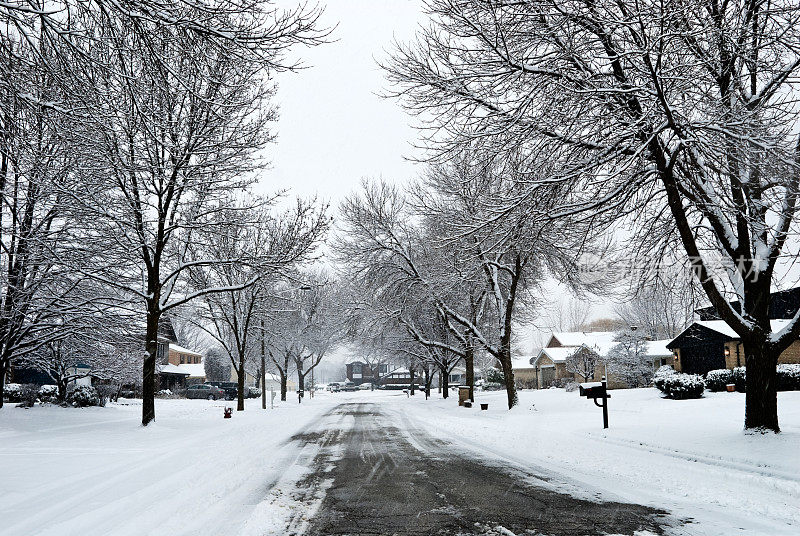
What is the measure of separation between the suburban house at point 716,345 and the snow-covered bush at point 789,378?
26.3 ft

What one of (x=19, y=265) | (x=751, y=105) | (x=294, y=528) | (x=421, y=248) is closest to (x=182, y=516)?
(x=294, y=528)

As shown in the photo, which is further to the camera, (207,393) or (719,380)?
(207,393)

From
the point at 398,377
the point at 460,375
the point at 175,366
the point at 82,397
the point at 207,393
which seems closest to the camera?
the point at 82,397

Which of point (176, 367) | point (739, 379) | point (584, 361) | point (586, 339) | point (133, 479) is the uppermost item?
point (586, 339)

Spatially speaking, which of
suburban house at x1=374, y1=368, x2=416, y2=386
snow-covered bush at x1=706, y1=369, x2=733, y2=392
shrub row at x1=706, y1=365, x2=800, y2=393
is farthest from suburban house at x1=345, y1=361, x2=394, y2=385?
shrub row at x1=706, y1=365, x2=800, y2=393

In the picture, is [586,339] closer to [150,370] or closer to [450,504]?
[150,370]

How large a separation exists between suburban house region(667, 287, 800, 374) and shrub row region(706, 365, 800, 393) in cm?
490

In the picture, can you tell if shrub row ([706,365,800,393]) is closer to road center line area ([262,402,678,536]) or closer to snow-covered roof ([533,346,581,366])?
road center line area ([262,402,678,536])

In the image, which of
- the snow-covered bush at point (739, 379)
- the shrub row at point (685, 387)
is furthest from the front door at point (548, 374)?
the shrub row at point (685, 387)

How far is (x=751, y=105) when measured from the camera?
30.9 ft

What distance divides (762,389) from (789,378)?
48.6ft

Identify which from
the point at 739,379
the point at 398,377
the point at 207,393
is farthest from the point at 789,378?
the point at 398,377

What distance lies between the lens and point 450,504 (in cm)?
573

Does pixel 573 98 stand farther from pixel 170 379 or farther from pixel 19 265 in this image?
pixel 170 379
